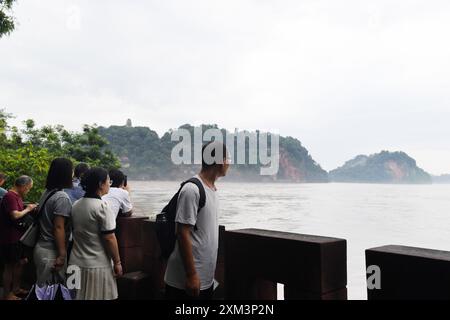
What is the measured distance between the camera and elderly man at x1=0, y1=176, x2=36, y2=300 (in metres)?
3.98

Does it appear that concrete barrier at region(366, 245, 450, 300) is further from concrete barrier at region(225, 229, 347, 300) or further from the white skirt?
the white skirt

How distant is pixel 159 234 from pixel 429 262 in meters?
1.43

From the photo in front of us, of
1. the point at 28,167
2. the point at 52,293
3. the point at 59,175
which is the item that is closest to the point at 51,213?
the point at 59,175

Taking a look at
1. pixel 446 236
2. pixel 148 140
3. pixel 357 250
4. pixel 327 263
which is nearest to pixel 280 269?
pixel 327 263

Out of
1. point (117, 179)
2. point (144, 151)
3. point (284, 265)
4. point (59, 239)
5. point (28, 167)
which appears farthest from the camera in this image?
point (144, 151)

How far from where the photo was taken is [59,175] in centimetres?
306

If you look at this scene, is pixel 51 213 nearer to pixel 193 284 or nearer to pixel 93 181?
pixel 93 181

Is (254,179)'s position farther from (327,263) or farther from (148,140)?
(327,263)

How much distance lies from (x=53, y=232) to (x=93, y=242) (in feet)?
1.20

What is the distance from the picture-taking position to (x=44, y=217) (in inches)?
118

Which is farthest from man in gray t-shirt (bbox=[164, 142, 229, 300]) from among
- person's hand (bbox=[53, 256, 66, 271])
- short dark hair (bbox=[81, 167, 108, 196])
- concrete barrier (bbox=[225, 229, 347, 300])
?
person's hand (bbox=[53, 256, 66, 271])

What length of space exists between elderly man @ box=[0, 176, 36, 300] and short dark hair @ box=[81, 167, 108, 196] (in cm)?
149

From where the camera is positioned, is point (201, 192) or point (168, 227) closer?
point (201, 192)

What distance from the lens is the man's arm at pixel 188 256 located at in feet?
7.24
